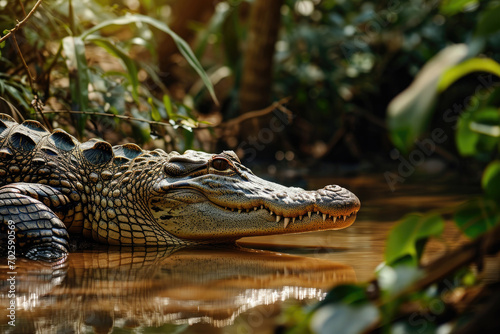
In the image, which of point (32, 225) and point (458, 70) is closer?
point (458, 70)

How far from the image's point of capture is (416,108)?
1.09m

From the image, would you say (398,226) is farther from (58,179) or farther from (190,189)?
(58,179)

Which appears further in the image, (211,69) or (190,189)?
(211,69)

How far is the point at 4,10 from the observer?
206 inches

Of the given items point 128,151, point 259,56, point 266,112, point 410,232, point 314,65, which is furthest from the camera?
point 314,65

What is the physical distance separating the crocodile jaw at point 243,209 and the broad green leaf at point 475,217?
84.0 inches

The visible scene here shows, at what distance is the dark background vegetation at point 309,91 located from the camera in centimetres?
129

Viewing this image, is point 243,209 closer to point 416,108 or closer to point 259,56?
point 416,108

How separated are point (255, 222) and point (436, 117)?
21.8ft

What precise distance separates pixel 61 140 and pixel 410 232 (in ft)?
10.2

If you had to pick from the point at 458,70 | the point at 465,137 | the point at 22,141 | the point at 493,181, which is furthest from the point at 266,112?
the point at 458,70

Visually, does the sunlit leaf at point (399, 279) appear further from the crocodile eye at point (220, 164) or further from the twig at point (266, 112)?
the twig at point (266, 112)

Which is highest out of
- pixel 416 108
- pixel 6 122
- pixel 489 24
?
pixel 489 24

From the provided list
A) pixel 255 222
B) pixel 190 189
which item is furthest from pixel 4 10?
pixel 255 222
